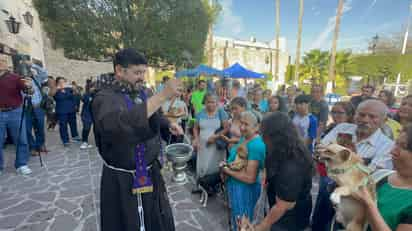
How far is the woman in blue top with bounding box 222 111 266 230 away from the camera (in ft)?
6.24

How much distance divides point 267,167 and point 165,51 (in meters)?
8.12

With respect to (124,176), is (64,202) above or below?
below

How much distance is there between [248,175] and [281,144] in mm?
493

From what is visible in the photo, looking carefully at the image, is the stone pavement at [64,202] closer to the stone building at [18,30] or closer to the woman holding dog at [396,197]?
the woman holding dog at [396,197]

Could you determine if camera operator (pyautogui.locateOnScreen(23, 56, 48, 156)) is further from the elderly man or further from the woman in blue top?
the elderly man

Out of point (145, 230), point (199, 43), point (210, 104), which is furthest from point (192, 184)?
point (199, 43)

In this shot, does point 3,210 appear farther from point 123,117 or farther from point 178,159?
point 123,117

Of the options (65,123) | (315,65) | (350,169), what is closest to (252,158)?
(350,169)

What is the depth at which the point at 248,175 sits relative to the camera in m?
1.91

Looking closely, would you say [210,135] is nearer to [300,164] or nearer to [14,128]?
[300,164]

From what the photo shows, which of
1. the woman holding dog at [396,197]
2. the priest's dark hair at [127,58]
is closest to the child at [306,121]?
the woman holding dog at [396,197]

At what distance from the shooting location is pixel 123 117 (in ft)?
3.56

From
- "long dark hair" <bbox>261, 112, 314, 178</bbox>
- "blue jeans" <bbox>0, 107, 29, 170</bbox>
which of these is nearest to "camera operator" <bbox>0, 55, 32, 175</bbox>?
"blue jeans" <bbox>0, 107, 29, 170</bbox>

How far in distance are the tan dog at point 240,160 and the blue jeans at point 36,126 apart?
4.61 m
